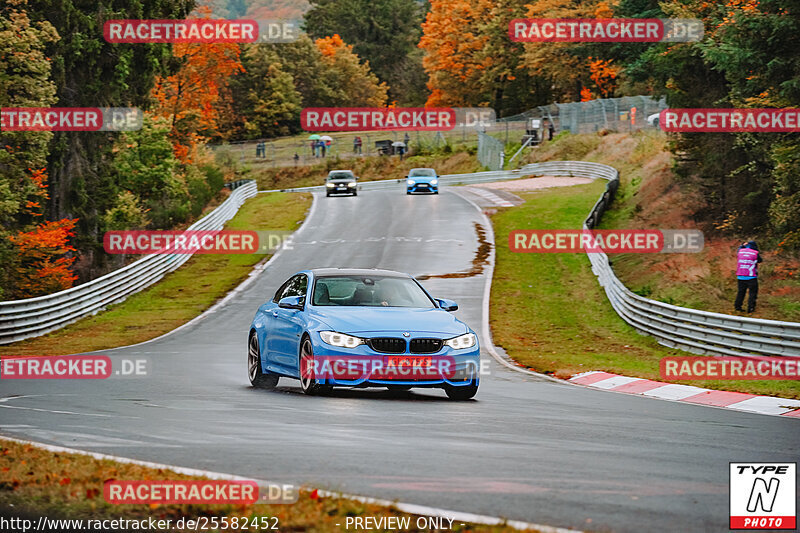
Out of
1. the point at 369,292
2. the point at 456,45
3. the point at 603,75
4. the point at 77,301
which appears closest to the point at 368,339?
the point at 369,292

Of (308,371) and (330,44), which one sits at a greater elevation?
(330,44)

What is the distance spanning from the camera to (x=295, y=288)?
560 inches

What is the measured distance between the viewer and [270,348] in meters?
13.8

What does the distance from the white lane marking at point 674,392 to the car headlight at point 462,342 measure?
3427 millimetres

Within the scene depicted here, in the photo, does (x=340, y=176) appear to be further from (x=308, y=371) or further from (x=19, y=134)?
(x=308, y=371)

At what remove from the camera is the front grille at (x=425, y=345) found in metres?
12.1

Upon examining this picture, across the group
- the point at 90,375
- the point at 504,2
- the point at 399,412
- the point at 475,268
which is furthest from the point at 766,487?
the point at 504,2

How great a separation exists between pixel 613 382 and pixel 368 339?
239 inches

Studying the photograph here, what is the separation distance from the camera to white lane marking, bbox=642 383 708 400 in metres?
14.6

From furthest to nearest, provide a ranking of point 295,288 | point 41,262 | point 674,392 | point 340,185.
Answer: point 340,185, point 41,262, point 674,392, point 295,288

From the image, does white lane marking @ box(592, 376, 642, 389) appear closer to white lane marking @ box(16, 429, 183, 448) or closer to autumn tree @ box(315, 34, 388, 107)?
white lane marking @ box(16, 429, 183, 448)

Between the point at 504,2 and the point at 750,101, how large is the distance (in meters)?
72.9

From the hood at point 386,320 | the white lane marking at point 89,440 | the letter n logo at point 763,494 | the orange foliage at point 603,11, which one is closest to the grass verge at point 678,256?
the hood at point 386,320

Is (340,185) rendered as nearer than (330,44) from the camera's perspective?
Yes
